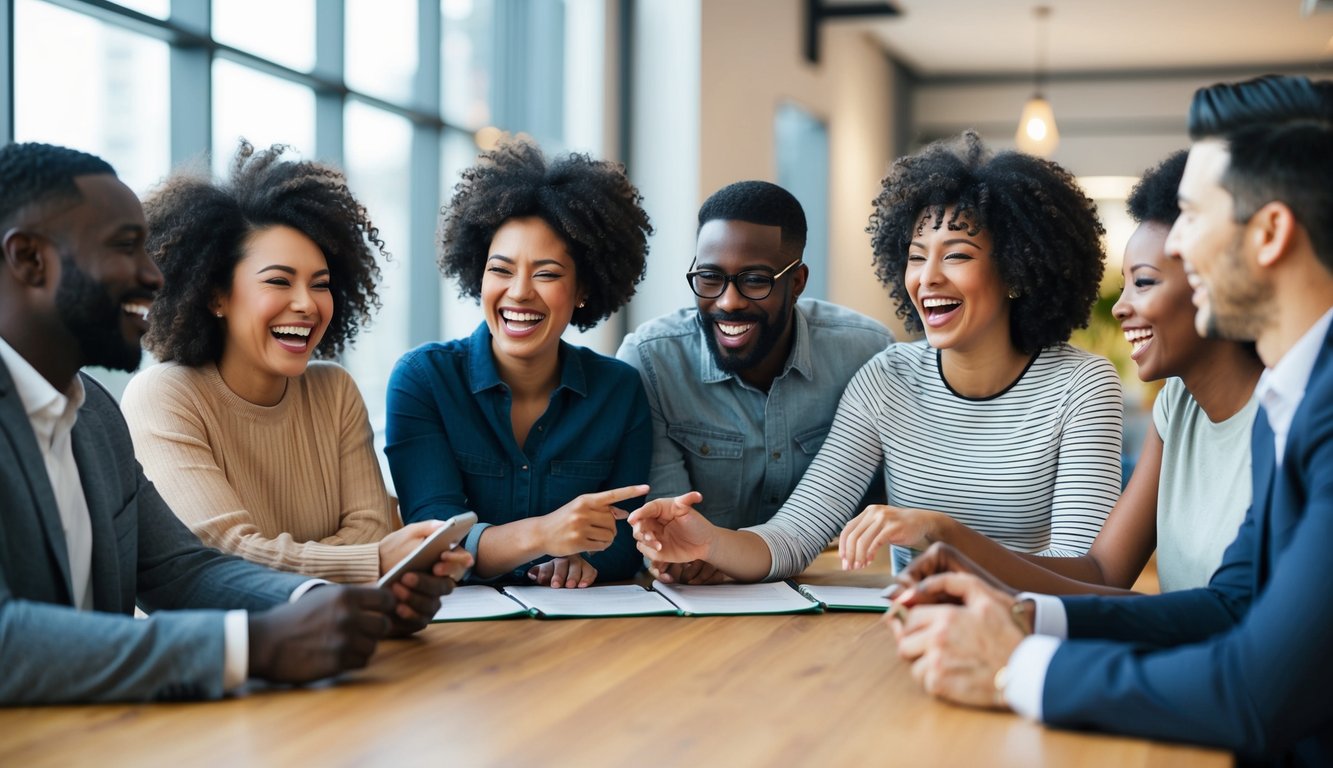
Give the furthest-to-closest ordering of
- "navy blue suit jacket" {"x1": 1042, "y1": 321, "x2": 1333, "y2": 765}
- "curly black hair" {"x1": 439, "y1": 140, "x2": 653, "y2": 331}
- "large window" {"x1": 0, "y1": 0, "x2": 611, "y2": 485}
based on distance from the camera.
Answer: "large window" {"x1": 0, "y1": 0, "x2": 611, "y2": 485}
"curly black hair" {"x1": 439, "y1": 140, "x2": 653, "y2": 331}
"navy blue suit jacket" {"x1": 1042, "y1": 321, "x2": 1333, "y2": 765}

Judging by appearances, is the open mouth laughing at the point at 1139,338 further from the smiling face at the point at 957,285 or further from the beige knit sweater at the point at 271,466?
the beige knit sweater at the point at 271,466

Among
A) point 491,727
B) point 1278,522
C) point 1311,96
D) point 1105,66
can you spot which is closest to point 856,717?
point 491,727

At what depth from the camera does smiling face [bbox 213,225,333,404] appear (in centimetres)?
219

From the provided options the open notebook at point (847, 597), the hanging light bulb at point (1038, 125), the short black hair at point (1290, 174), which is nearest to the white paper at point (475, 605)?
the open notebook at point (847, 597)

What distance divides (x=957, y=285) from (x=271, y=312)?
1.25 meters

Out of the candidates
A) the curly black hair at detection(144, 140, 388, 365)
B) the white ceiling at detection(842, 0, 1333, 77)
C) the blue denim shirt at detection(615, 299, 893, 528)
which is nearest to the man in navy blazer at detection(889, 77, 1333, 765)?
the blue denim shirt at detection(615, 299, 893, 528)

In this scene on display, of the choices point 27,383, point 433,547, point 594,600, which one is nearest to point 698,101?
point 594,600

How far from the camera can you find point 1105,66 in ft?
32.7

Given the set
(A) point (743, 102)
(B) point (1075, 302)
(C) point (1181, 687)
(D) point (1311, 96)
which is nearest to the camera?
(C) point (1181, 687)

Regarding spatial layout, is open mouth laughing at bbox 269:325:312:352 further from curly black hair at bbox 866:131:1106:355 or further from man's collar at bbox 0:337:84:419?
curly black hair at bbox 866:131:1106:355

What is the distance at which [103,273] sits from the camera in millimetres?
1561

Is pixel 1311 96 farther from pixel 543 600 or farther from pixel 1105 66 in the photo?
pixel 1105 66

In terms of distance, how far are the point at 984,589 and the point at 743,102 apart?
205 inches

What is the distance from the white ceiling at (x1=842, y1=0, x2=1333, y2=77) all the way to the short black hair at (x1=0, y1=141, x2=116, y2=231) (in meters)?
6.37
